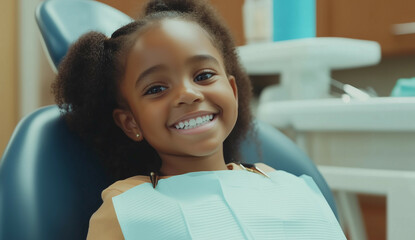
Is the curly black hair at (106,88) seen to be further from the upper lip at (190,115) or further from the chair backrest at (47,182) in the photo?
the upper lip at (190,115)

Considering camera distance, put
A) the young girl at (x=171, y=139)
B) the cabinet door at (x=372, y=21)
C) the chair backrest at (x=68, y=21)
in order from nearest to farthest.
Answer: the young girl at (x=171, y=139)
the chair backrest at (x=68, y=21)
the cabinet door at (x=372, y=21)

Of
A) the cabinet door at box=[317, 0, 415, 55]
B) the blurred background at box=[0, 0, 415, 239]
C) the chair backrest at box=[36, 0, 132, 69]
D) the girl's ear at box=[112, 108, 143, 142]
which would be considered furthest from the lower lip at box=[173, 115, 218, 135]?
the cabinet door at box=[317, 0, 415, 55]

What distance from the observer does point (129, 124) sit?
0.72m

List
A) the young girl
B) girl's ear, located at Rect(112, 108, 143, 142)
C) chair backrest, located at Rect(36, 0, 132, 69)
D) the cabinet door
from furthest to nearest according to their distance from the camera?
the cabinet door
chair backrest, located at Rect(36, 0, 132, 69)
girl's ear, located at Rect(112, 108, 143, 142)
the young girl

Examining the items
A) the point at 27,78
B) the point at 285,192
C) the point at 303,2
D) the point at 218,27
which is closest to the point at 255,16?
the point at 303,2

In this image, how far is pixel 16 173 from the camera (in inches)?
25.6

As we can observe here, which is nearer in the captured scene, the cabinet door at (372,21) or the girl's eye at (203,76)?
the girl's eye at (203,76)

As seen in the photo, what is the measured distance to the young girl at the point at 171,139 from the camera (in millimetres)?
587

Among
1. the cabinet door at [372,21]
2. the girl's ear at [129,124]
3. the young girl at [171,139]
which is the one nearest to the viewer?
the young girl at [171,139]

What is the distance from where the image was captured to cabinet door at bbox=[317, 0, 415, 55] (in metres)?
1.47

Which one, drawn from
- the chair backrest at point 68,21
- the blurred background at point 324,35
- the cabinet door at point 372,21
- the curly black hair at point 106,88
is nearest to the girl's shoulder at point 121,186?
the curly black hair at point 106,88

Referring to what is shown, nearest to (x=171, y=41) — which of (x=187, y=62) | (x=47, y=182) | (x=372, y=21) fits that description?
(x=187, y=62)

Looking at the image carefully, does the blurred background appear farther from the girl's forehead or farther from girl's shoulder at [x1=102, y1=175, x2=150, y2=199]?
girl's shoulder at [x1=102, y1=175, x2=150, y2=199]

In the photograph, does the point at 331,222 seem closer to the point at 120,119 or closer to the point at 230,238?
the point at 230,238
